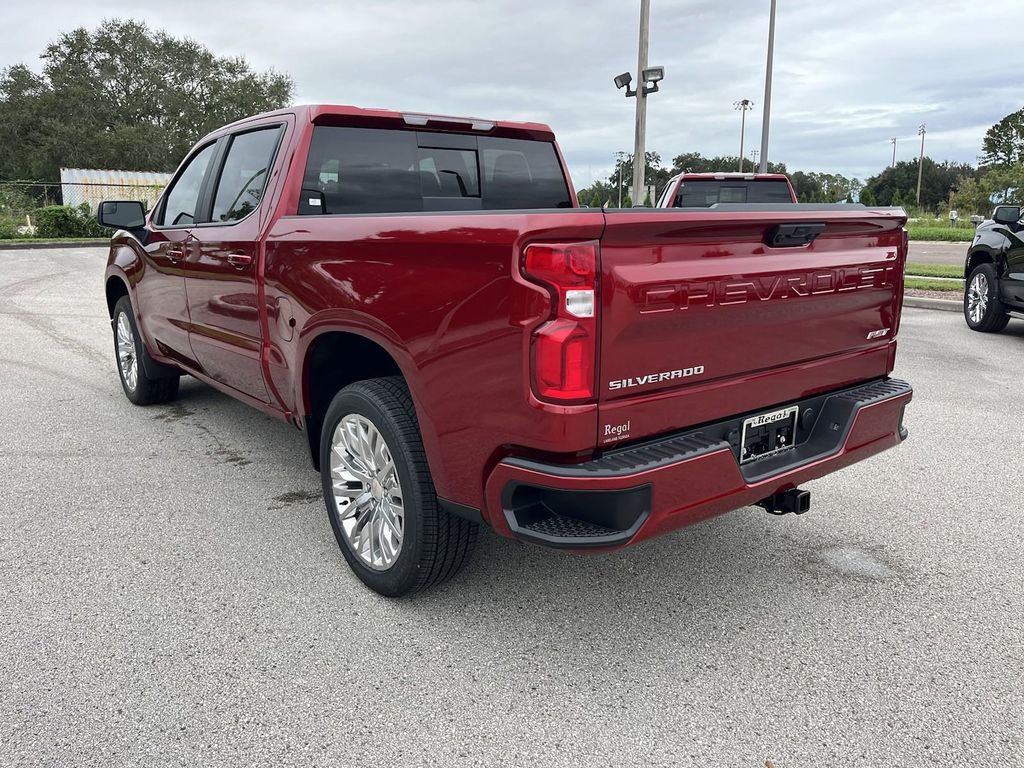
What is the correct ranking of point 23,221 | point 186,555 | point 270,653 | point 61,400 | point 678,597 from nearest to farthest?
1. point 270,653
2. point 678,597
3. point 186,555
4. point 61,400
5. point 23,221

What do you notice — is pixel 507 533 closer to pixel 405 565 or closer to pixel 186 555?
pixel 405 565

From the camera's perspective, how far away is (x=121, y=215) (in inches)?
205

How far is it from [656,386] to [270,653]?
1615mm

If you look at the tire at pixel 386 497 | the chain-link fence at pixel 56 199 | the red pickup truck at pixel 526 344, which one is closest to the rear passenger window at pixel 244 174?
the red pickup truck at pixel 526 344

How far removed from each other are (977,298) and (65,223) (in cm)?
2745

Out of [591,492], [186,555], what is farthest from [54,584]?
[591,492]

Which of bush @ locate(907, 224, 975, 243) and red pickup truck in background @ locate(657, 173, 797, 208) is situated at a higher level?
A: red pickup truck in background @ locate(657, 173, 797, 208)

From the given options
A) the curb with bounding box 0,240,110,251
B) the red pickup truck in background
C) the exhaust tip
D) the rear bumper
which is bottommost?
the exhaust tip

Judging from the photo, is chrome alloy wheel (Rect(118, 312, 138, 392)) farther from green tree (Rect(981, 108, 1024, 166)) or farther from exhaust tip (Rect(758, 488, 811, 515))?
green tree (Rect(981, 108, 1024, 166))

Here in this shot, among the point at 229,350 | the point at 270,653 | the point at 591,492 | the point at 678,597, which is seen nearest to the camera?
the point at 591,492

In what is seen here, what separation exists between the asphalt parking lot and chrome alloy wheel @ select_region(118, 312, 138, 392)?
1450 millimetres

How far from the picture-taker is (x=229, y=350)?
4.31 m

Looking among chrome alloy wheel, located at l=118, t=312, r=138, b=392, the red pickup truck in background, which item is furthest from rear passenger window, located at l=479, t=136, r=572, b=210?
the red pickup truck in background

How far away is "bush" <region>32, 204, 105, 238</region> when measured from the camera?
88.8ft
